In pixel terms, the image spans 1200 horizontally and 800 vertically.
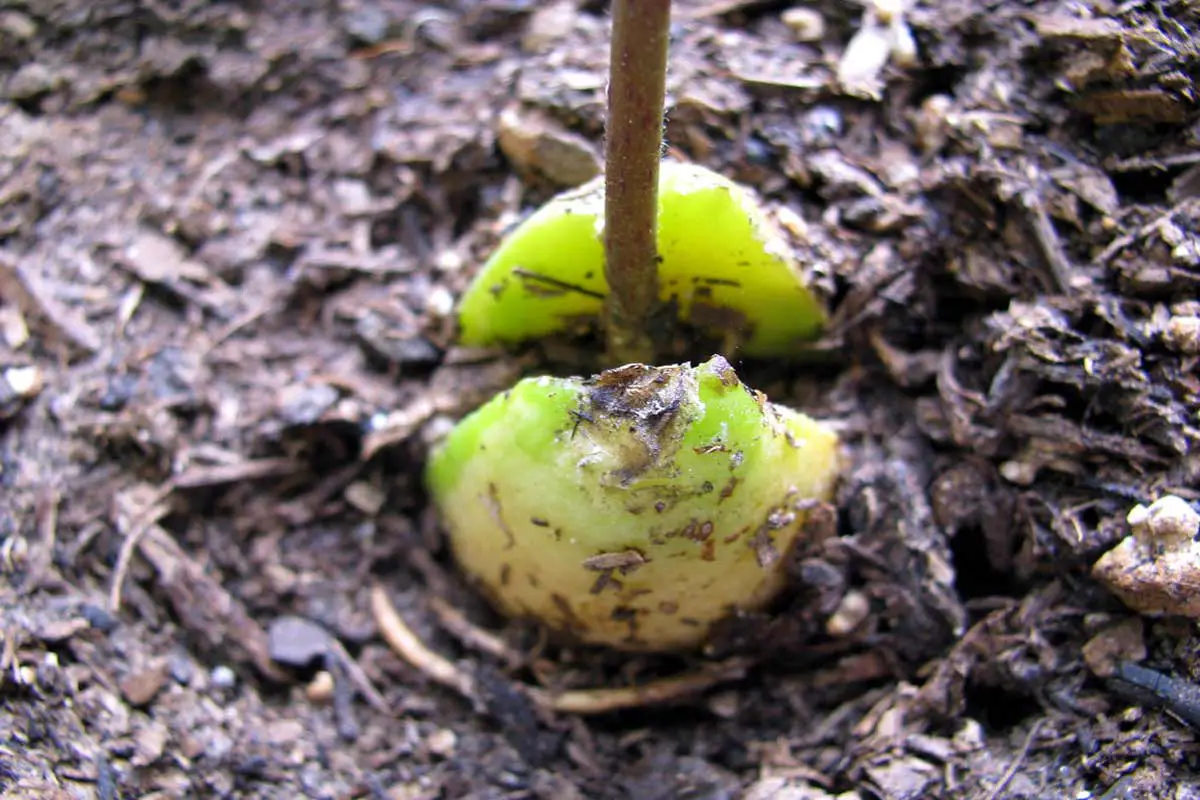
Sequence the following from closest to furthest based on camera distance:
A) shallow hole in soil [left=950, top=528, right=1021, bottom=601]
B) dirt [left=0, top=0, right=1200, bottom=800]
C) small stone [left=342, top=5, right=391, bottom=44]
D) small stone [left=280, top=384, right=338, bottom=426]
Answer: dirt [left=0, top=0, right=1200, bottom=800]
shallow hole in soil [left=950, top=528, right=1021, bottom=601]
small stone [left=280, top=384, right=338, bottom=426]
small stone [left=342, top=5, right=391, bottom=44]

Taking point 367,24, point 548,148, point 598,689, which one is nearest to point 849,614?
point 598,689

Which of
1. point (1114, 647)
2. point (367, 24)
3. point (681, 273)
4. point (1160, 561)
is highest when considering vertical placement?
point (367, 24)

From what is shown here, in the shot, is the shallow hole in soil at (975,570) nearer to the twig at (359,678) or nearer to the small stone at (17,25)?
the twig at (359,678)

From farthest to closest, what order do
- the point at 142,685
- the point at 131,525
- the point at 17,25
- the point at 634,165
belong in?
the point at 17,25 → the point at 131,525 → the point at 142,685 → the point at 634,165

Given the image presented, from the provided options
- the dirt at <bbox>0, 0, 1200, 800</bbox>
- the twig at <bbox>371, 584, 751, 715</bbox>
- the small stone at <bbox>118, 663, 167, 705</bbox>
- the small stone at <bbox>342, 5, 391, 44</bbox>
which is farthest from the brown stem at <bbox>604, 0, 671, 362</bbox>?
the small stone at <bbox>342, 5, 391, 44</bbox>

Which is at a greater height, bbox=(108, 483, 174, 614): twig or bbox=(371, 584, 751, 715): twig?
bbox=(108, 483, 174, 614): twig

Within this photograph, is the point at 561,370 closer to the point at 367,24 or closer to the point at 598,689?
the point at 598,689

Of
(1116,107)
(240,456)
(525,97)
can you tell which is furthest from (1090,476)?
(240,456)

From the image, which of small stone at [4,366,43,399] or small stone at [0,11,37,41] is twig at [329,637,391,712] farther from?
small stone at [0,11,37,41]
